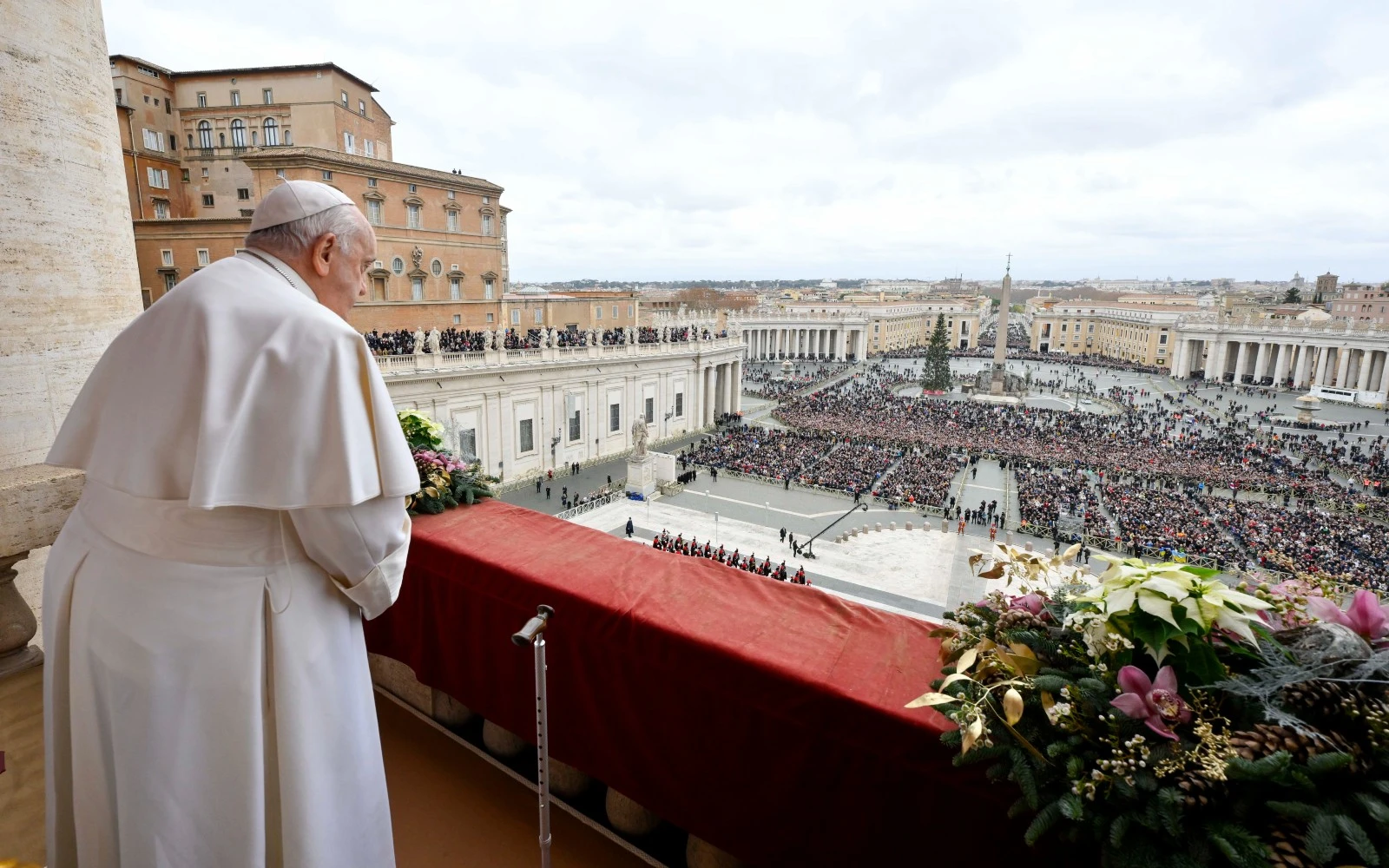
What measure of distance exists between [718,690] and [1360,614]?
1865 mm

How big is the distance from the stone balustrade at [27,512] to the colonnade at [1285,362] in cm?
8291

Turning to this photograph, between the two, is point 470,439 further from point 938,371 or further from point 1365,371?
point 1365,371

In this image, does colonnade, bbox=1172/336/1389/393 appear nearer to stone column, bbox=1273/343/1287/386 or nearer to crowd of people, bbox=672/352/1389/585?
stone column, bbox=1273/343/1287/386

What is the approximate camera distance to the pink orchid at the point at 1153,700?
5.43ft

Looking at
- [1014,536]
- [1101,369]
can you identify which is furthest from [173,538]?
[1101,369]

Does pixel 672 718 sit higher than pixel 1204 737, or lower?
lower

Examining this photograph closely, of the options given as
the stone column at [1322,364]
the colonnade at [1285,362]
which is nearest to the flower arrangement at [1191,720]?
the colonnade at [1285,362]

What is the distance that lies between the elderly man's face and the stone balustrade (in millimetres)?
1892

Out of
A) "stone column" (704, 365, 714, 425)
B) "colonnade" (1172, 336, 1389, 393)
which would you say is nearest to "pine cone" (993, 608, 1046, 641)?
"stone column" (704, 365, 714, 425)

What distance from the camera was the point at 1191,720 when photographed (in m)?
1.69

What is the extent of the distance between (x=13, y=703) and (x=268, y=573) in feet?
8.90

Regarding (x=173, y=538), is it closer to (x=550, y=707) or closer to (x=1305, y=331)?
(x=550, y=707)

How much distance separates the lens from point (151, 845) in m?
1.75

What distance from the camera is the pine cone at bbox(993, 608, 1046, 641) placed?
6.98 feet
